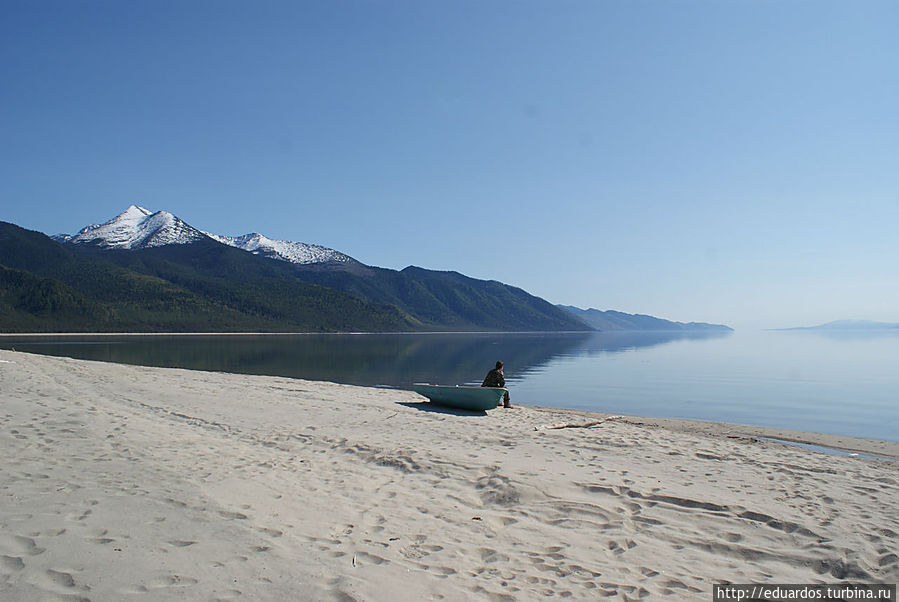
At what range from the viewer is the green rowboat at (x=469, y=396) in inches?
685

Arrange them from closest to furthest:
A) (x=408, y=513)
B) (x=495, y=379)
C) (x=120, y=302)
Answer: (x=408, y=513) → (x=495, y=379) → (x=120, y=302)

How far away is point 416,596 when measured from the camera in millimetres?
4539

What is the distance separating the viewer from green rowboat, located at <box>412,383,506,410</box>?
57.1 ft

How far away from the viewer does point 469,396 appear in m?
17.6

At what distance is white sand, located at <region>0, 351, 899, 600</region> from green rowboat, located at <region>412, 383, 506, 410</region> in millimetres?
4332

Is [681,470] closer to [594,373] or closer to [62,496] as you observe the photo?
[62,496]

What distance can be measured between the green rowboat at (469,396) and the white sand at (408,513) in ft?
14.2

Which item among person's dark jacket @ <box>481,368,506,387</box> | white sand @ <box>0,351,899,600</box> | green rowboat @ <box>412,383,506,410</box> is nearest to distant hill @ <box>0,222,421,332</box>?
green rowboat @ <box>412,383,506,410</box>

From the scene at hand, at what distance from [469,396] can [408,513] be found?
1093cm

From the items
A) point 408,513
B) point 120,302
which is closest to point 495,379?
point 408,513

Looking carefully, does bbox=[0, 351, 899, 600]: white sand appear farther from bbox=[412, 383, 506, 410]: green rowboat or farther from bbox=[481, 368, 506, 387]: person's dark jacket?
bbox=[481, 368, 506, 387]: person's dark jacket

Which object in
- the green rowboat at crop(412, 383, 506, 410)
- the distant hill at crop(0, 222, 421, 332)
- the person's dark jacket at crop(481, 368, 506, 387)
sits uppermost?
the distant hill at crop(0, 222, 421, 332)

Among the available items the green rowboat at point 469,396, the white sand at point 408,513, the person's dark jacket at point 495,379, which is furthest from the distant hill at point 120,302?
the white sand at point 408,513

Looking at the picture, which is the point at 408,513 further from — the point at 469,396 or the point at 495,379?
the point at 495,379
